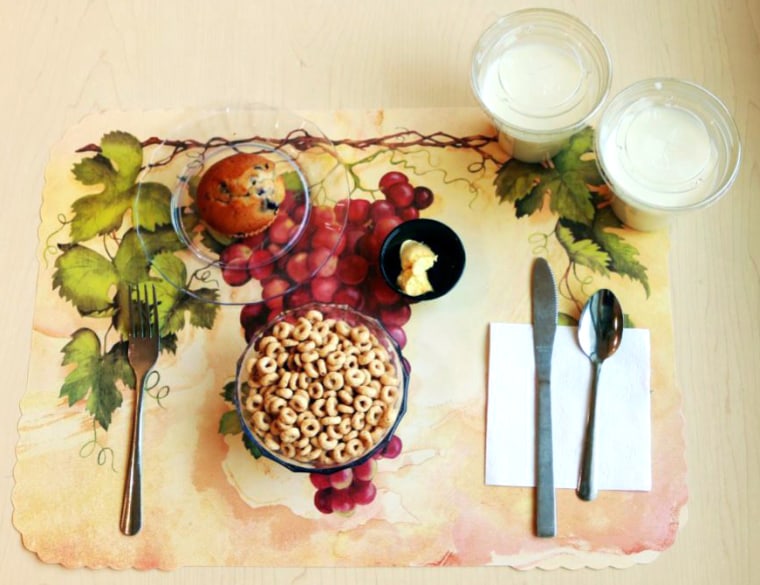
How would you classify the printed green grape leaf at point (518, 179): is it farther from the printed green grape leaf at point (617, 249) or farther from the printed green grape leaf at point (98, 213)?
the printed green grape leaf at point (98, 213)

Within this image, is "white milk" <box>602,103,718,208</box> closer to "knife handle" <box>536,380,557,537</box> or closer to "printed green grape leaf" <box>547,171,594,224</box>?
"printed green grape leaf" <box>547,171,594,224</box>

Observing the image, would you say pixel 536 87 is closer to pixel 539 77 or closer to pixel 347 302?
pixel 539 77

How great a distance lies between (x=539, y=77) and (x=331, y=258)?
371 mm

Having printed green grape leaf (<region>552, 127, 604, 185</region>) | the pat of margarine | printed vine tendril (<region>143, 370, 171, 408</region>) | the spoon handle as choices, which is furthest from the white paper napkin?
printed vine tendril (<region>143, 370, 171, 408</region>)

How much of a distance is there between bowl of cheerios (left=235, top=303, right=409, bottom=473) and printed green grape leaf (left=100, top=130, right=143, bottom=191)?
0.33 meters

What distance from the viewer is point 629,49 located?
105cm

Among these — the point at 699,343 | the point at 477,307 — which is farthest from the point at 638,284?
the point at 477,307

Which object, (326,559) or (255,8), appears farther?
(255,8)

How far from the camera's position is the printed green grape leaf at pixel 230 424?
37.2 inches

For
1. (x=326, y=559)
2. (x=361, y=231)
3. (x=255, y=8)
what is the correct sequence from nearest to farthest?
(x=326, y=559)
(x=361, y=231)
(x=255, y=8)

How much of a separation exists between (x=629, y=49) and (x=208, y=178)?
639 mm

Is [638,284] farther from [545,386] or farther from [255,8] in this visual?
[255,8]

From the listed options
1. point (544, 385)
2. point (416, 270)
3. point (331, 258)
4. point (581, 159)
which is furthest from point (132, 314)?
point (581, 159)

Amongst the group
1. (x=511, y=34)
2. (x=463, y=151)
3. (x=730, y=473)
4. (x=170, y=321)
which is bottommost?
(x=730, y=473)
